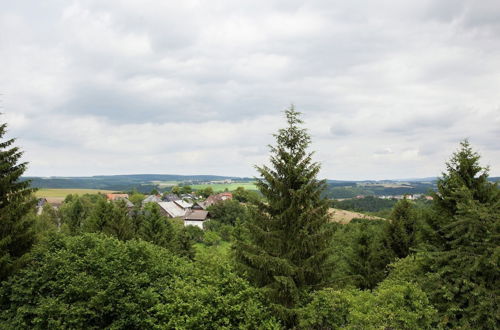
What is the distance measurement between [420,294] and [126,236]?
88.1ft

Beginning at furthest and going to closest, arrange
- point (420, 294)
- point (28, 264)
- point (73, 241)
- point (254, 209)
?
1. point (73, 241)
2. point (28, 264)
3. point (254, 209)
4. point (420, 294)

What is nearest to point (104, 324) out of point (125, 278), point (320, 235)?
point (125, 278)

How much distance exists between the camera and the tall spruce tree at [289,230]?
14664mm

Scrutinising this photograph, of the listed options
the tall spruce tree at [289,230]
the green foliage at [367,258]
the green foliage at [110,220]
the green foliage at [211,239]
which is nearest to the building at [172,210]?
the green foliage at [211,239]

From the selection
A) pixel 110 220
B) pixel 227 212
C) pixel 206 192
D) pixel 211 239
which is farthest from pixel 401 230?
pixel 206 192

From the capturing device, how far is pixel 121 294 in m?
16.3

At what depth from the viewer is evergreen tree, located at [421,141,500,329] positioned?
13898mm

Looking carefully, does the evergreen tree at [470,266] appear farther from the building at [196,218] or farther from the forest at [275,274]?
the building at [196,218]

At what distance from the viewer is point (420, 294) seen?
13.4 meters

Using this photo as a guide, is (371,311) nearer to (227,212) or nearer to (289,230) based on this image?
(289,230)

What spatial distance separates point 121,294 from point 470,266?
631 inches

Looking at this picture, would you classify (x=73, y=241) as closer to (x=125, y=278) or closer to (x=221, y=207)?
(x=125, y=278)

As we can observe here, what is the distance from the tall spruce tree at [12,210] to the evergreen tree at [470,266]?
65.7 feet

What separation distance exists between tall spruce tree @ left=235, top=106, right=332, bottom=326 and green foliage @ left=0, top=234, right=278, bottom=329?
1.07 meters
